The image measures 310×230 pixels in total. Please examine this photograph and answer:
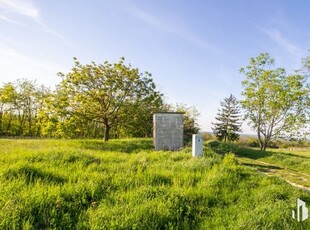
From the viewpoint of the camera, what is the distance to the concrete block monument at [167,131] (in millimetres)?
12558

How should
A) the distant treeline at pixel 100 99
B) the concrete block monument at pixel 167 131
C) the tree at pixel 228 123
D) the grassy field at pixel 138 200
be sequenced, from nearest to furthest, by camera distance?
the grassy field at pixel 138 200, the concrete block monument at pixel 167 131, the distant treeline at pixel 100 99, the tree at pixel 228 123

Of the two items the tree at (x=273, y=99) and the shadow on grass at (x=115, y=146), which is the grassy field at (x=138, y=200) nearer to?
the shadow on grass at (x=115, y=146)

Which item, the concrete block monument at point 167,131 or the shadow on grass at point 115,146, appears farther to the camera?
the concrete block monument at point 167,131

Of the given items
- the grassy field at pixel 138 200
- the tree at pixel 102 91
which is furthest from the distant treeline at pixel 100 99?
the grassy field at pixel 138 200

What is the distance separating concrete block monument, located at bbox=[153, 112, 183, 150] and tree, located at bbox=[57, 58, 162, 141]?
2.98 metres

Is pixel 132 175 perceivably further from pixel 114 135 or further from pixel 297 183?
pixel 114 135

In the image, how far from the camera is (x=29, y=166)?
5.11m

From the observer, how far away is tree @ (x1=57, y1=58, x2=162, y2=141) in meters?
14.3

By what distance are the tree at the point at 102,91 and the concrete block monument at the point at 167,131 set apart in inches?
117

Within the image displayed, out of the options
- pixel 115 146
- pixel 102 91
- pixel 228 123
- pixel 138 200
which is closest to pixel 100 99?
pixel 102 91

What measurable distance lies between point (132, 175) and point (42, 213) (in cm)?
227

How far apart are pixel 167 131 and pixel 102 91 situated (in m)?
4.92

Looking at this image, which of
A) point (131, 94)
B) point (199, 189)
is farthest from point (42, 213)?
point (131, 94)

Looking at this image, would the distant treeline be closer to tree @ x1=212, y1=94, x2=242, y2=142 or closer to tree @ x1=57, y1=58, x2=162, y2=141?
tree @ x1=57, y1=58, x2=162, y2=141
